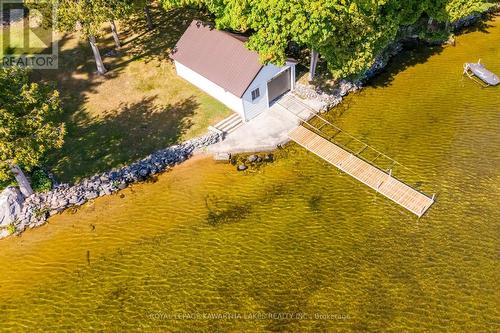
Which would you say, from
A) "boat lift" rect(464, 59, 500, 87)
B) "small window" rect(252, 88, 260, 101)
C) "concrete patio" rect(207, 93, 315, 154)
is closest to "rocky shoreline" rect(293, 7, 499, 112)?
"concrete patio" rect(207, 93, 315, 154)

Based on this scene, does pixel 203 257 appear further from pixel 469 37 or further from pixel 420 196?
pixel 469 37

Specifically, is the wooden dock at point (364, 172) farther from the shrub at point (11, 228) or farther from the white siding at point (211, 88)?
the shrub at point (11, 228)

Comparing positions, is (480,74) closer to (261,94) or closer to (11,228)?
(261,94)

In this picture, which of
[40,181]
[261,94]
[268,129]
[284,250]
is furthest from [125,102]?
[284,250]

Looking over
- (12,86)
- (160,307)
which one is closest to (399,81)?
(160,307)

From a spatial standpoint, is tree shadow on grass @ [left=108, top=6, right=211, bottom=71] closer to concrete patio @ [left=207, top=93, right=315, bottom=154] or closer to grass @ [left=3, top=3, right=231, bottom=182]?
grass @ [left=3, top=3, right=231, bottom=182]

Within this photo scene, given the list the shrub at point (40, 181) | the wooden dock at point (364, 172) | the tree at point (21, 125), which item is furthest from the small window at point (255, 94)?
the shrub at point (40, 181)

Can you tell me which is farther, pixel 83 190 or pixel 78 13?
pixel 78 13
